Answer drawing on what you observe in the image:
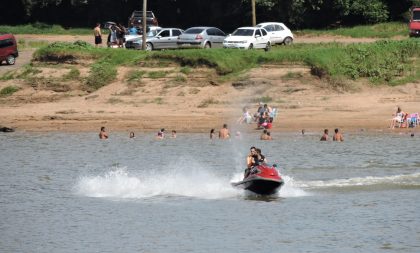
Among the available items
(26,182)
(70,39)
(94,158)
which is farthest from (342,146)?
(70,39)

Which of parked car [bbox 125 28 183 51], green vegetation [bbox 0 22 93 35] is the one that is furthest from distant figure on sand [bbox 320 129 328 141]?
green vegetation [bbox 0 22 93 35]

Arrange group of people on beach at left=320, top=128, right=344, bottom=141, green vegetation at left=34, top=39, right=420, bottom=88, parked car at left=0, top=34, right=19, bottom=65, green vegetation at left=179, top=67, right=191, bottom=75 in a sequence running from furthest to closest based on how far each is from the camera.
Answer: parked car at left=0, top=34, right=19, bottom=65, green vegetation at left=179, top=67, right=191, bottom=75, green vegetation at left=34, top=39, right=420, bottom=88, group of people on beach at left=320, top=128, right=344, bottom=141

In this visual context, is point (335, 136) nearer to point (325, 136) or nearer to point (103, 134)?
point (325, 136)

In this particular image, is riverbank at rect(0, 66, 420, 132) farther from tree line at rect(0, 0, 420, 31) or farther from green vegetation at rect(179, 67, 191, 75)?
tree line at rect(0, 0, 420, 31)

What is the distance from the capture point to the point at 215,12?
7475 cm

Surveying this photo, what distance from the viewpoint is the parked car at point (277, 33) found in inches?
2346

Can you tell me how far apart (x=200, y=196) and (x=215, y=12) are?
42.9 m

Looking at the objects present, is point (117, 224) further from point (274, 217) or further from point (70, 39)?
point (70, 39)

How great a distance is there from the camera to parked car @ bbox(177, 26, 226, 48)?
2306 inches

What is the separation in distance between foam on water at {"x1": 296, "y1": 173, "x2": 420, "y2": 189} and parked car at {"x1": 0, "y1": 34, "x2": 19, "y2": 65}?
96.0ft

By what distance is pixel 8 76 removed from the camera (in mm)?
53844

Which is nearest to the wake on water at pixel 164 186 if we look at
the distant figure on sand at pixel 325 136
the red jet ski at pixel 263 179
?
the red jet ski at pixel 263 179

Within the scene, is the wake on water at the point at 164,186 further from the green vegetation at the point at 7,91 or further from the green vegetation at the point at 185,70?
the green vegetation at the point at 7,91

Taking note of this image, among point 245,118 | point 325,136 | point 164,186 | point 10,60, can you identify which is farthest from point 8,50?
point 164,186
